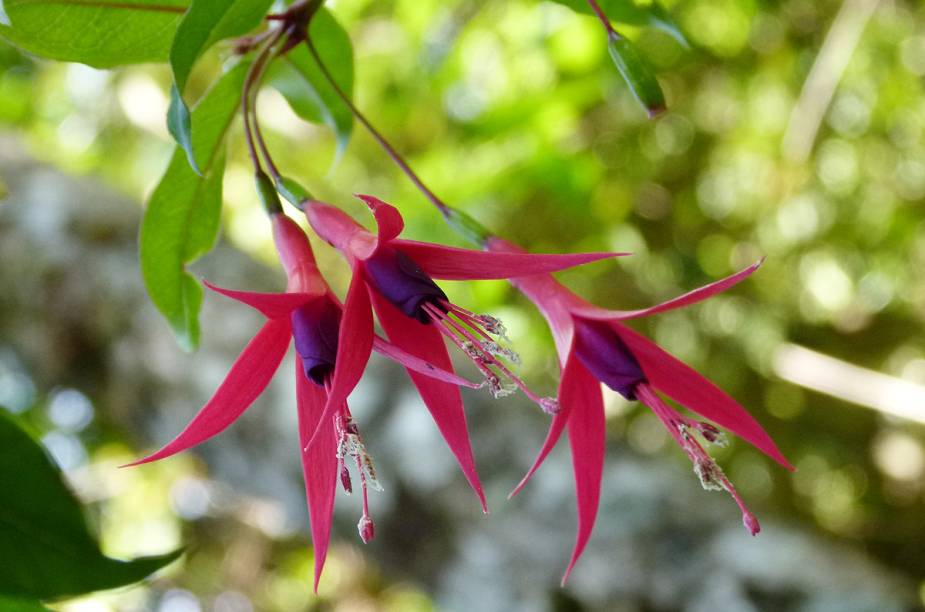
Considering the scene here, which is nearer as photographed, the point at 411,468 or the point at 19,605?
the point at 19,605

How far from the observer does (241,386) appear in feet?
1.77

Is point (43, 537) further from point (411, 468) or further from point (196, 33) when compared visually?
point (411, 468)

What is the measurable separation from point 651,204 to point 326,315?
79.5 inches

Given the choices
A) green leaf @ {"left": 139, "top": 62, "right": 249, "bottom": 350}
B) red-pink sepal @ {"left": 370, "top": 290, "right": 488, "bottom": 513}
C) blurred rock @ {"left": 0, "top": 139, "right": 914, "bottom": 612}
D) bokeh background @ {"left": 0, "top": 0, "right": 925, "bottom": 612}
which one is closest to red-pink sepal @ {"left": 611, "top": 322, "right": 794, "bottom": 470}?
red-pink sepal @ {"left": 370, "top": 290, "right": 488, "bottom": 513}

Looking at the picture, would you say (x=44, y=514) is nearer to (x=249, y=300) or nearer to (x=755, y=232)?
(x=249, y=300)

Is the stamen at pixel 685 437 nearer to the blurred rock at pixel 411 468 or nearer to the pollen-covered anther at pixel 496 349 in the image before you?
the pollen-covered anther at pixel 496 349

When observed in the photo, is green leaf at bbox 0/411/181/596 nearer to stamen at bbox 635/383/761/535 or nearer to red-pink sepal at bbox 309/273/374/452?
red-pink sepal at bbox 309/273/374/452

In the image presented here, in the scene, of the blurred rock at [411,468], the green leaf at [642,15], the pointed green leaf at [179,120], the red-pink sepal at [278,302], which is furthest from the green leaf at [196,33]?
the blurred rock at [411,468]

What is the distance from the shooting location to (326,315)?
0.56 metres

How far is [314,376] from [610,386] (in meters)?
0.19

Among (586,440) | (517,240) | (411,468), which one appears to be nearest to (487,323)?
(586,440)

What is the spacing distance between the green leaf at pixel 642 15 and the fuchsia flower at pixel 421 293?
30cm

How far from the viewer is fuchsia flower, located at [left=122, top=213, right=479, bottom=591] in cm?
52

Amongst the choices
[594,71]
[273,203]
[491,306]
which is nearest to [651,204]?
[594,71]
